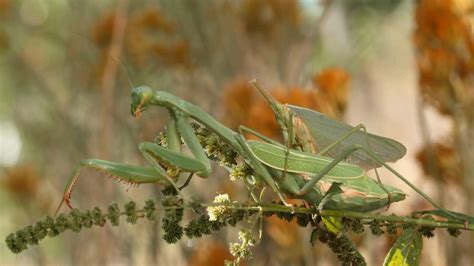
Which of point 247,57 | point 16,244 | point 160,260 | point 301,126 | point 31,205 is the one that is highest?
point 247,57

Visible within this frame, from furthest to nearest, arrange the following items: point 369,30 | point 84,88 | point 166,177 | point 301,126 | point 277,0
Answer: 1. point 369,30
2. point 84,88
3. point 277,0
4. point 301,126
5. point 166,177

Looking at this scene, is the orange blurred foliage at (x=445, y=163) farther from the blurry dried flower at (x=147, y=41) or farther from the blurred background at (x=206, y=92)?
the blurry dried flower at (x=147, y=41)

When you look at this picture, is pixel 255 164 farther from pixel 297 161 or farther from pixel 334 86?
pixel 334 86

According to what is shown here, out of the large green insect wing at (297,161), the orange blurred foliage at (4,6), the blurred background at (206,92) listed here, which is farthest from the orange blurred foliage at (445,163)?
the orange blurred foliage at (4,6)

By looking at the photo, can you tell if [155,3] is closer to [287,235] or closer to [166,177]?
[287,235]

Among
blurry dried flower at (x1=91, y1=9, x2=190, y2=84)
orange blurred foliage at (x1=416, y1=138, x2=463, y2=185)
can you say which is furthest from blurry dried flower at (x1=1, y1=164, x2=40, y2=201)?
orange blurred foliage at (x1=416, y1=138, x2=463, y2=185)

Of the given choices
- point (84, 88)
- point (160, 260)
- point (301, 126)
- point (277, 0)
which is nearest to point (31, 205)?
point (160, 260)

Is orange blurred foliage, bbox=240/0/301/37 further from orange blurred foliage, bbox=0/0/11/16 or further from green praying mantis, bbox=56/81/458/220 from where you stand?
green praying mantis, bbox=56/81/458/220

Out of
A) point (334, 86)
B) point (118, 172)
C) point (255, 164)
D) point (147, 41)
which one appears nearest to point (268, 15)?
point (147, 41)
